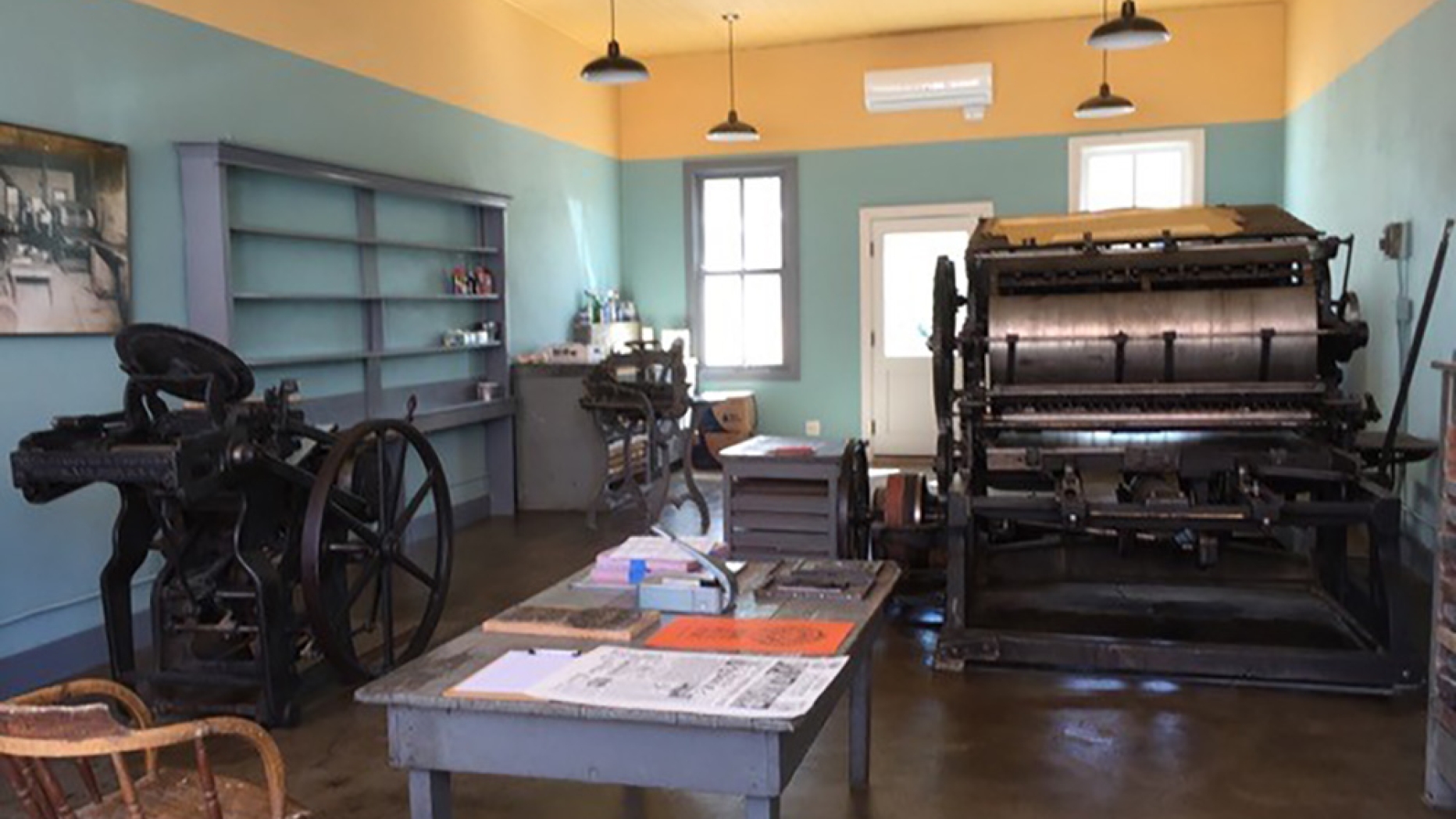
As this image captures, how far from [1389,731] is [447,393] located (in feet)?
17.5

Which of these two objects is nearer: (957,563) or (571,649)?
(571,649)

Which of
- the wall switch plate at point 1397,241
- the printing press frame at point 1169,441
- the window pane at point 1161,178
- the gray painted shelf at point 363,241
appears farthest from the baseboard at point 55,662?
the window pane at point 1161,178

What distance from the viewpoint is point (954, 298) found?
190 inches

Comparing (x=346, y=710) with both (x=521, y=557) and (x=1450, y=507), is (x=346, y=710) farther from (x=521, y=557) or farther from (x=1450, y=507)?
(x=1450, y=507)

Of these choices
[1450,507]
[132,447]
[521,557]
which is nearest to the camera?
[1450,507]

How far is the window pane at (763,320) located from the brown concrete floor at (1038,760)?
5.92m

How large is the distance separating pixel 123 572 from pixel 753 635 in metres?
2.64

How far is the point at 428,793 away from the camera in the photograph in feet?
6.55

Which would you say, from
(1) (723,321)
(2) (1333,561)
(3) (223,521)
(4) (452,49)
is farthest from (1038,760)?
(1) (723,321)

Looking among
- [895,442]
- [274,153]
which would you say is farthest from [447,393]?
[895,442]

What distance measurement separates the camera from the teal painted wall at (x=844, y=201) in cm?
873

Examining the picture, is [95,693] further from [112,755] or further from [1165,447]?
[1165,447]

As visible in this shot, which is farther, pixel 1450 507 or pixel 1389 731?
pixel 1389 731

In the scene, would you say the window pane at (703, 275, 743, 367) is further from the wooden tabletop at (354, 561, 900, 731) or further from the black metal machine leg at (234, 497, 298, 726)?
the wooden tabletop at (354, 561, 900, 731)
